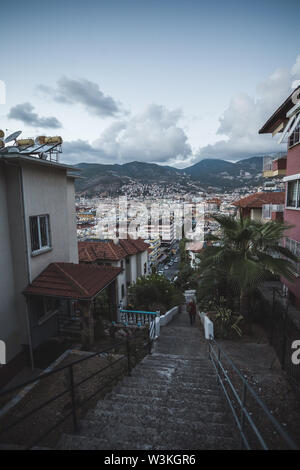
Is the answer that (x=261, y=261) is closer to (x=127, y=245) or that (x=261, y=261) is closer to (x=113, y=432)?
(x=113, y=432)

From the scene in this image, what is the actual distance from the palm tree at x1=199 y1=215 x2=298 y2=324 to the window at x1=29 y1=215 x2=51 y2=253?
6.35 metres

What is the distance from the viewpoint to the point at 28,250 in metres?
9.12

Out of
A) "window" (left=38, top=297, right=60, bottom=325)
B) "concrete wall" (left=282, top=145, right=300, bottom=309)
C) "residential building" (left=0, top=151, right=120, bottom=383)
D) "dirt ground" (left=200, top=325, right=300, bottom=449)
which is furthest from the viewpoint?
"concrete wall" (left=282, top=145, right=300, bottom=309)

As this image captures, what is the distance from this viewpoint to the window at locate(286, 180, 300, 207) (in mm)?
11631

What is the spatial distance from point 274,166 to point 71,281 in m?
13.0

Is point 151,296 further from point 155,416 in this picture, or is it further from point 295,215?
point 155,416

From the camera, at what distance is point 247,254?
354 inches

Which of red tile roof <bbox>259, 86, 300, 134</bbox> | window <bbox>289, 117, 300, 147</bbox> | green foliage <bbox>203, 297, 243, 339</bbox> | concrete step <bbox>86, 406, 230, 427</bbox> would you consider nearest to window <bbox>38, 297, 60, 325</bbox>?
concrete step <bbox>86, 406, 230, 427</bbox>

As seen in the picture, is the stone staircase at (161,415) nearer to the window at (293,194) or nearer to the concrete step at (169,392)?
the concrete step at (169,392)

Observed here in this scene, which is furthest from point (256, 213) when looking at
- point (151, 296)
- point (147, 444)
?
point (147, 444)

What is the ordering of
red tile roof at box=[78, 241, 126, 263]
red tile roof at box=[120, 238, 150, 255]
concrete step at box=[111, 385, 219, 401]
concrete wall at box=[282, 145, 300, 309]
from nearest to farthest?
concrete step at box=[111, 385, 219, 401] < concrete wall at box=[282, 145, 300, 309] < red tile roof at box=[78, 241, 126, 263] < red tile roof at box=[120, 238, 150, 255]

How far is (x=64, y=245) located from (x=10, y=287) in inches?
129

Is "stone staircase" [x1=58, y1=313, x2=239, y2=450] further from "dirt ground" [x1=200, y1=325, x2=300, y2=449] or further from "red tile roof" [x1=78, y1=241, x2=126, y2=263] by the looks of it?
"red tile roof" [x1=78, y1=241, x2=126, y2=263]
